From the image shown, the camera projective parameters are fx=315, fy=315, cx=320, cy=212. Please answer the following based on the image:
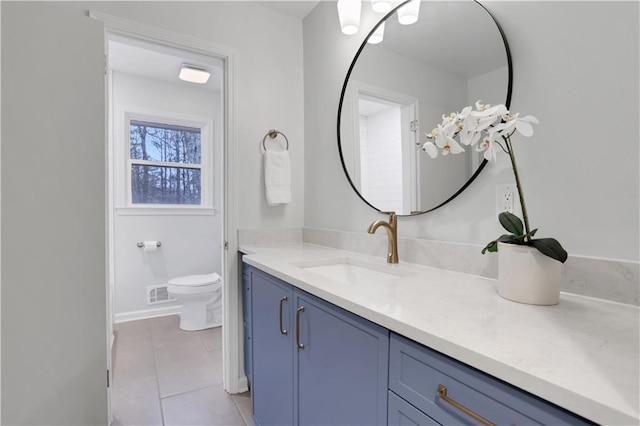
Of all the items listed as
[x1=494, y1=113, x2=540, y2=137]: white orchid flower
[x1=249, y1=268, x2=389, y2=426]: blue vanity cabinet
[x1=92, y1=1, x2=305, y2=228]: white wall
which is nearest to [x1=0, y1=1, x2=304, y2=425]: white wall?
[x1=92, y1=1, x2=305, y2=228]: white wall

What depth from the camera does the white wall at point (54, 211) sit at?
4.70 feet

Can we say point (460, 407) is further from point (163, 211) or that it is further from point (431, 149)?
point (163, 211)

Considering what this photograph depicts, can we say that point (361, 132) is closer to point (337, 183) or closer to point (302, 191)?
point (337, 183)

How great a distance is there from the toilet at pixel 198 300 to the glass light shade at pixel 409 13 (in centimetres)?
257

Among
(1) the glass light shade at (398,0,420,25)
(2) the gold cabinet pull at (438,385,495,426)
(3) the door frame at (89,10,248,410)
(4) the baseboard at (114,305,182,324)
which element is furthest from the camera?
(4) the baseboard at (114,305,182,324)

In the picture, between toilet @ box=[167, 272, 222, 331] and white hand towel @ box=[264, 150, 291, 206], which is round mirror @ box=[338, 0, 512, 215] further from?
toilet @ box=[167, 272, 222, 331]

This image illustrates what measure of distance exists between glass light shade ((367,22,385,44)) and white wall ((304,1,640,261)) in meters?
0.59

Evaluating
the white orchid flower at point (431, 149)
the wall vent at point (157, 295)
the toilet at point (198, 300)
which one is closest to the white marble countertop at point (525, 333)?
the white orchid flower at point (431, 149)

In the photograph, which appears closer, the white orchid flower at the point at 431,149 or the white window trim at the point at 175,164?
the white orchid flower at the point at 431,149

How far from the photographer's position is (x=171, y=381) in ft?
6.78

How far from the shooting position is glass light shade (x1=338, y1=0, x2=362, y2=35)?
5.28ft

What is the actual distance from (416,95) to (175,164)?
2.96 meters

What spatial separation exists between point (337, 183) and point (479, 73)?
39.0 inches

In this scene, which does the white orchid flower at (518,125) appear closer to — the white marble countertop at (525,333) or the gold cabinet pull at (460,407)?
the white marble countertop at (525,333)
